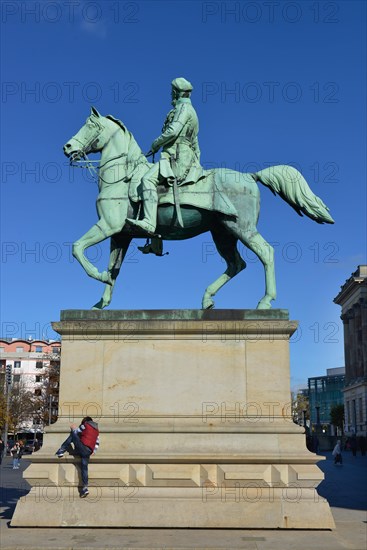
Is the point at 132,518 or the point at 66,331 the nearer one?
the point at 132,518

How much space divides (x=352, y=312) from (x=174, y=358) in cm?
10204

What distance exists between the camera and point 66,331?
11.5 metres

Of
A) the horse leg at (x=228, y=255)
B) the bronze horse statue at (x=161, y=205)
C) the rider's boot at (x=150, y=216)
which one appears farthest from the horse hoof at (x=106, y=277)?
the horse leg at (x=228, y=255)

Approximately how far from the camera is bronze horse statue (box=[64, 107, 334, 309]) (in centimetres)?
1217

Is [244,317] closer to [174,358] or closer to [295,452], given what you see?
[174,358]

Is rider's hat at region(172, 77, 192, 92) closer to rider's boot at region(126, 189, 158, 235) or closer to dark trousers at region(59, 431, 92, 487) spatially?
rider's boot at region(126, 189, 158, 235)

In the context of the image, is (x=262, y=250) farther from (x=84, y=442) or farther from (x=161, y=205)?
(x=84, y=442)

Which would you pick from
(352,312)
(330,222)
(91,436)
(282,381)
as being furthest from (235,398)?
(352,312)

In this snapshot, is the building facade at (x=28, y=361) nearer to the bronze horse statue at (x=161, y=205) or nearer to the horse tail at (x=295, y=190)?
the bronze horse statue at (x=161, y=205)

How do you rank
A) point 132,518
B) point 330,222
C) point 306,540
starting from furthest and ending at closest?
1. point 330,222
2. point 132,518
3. point 306,540

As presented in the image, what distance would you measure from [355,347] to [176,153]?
101608mm

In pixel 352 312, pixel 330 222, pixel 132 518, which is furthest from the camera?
pixel 352 312

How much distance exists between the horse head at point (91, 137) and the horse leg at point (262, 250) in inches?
120

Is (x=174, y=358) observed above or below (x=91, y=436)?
above
